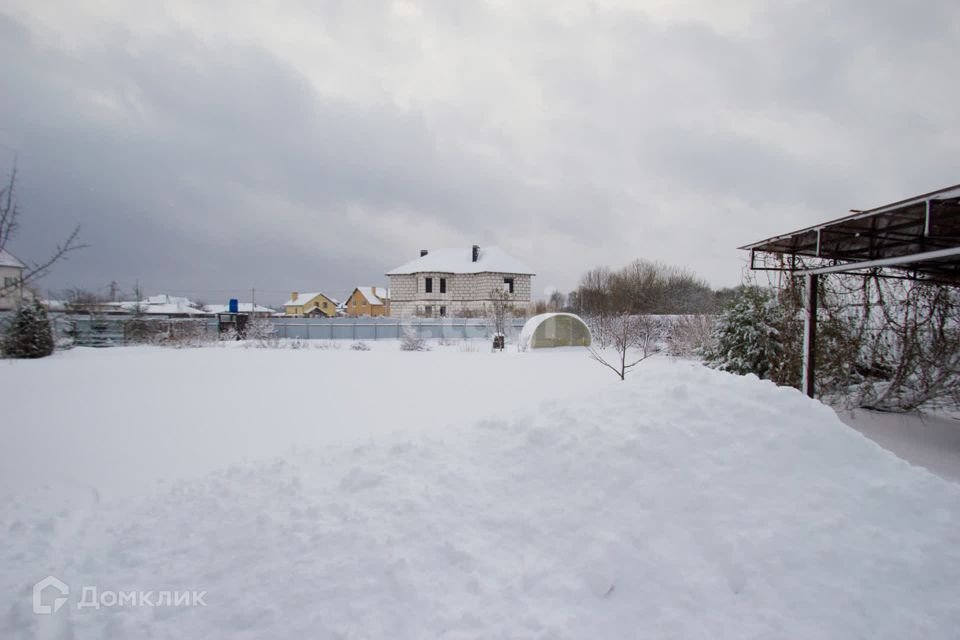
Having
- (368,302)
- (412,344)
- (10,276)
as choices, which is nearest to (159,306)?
(368,302)

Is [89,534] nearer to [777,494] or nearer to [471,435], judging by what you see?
[471,435]

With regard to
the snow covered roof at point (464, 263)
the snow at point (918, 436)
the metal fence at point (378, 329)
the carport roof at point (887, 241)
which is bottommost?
the snow at point (918, 436)

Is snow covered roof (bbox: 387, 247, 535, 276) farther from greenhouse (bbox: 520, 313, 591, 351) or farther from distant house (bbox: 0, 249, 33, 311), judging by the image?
distant house (bbox: 0, 249, 33, 311)

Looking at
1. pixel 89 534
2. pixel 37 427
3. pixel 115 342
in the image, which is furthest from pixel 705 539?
pixel 115 342

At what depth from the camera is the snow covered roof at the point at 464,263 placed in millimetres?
38719

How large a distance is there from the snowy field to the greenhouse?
544 inches

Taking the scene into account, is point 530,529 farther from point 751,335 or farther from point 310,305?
point 310,305

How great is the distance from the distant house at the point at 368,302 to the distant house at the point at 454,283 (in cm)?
2057

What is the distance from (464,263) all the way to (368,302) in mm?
24916

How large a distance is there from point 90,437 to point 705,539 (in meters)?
7.82

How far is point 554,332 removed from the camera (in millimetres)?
19375

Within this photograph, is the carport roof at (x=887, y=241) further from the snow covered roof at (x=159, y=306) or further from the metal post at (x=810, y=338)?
the snow covered roof at (x=159, y=306)

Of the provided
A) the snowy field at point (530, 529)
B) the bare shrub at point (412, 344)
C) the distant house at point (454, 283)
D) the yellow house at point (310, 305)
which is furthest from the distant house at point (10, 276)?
the yellow house at point (310, 305)

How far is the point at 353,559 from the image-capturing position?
279cm
